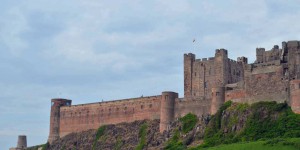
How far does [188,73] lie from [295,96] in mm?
22411

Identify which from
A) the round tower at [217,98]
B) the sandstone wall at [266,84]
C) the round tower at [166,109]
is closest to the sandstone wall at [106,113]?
the round tower at [166,109]

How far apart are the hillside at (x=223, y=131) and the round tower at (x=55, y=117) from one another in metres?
12.2

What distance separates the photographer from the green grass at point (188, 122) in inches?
3445

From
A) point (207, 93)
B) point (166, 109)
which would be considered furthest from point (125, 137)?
point (207, 93)

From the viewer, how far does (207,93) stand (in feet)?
305

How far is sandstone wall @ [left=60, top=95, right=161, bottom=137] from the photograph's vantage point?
3804 inches

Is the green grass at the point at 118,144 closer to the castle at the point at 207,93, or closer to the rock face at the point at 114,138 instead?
the rock face at the point at 114,138

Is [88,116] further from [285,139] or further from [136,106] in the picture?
[285,139]

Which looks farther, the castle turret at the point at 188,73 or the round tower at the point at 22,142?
the round tower at the point at 22,142

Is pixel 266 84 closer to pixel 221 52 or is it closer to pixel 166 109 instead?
pixel 221 52

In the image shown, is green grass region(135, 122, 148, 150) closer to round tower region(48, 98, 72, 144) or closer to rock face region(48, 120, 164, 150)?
rock face region(48, 120, 164, 150)

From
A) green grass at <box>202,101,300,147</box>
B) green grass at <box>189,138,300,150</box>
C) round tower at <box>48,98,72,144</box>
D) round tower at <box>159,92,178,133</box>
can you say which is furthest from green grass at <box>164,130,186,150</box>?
round tower at <box>48,98,72,144</box>

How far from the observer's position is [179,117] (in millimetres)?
90938

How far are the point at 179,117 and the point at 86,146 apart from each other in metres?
17.6
